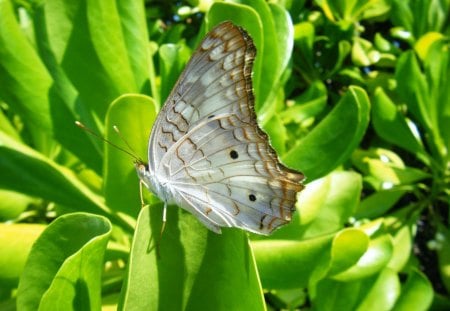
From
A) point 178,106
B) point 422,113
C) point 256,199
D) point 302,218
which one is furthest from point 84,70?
point 422,113

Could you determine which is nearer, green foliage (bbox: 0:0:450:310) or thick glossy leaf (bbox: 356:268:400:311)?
green foliage (bbox: 0:0:450:310)

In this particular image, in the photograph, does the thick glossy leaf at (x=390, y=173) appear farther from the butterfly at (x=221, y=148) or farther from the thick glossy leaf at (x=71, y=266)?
the thick glossy leaf at (x=71, y=266)


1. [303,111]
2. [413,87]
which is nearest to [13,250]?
[303,111]

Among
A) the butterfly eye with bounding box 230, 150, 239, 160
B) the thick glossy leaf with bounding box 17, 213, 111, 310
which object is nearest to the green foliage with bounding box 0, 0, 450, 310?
the thick glossy leaf with bounding box 17, 213, 111, 310

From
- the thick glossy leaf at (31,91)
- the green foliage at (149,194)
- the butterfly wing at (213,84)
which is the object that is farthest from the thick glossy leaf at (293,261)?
the thick glossy leaf at (31,91)

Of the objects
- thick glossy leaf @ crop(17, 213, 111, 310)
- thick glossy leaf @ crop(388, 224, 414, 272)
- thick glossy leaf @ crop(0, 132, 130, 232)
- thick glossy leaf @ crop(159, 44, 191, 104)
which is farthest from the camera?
thick glossy leaf @ crop(388, 224, 414, 272)

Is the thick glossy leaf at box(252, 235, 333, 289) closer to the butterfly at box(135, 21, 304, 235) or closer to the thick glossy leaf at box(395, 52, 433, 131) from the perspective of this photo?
the butterfly at box(135, 21, 304, 235)

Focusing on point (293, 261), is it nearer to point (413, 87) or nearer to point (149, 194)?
point (149, 194)
